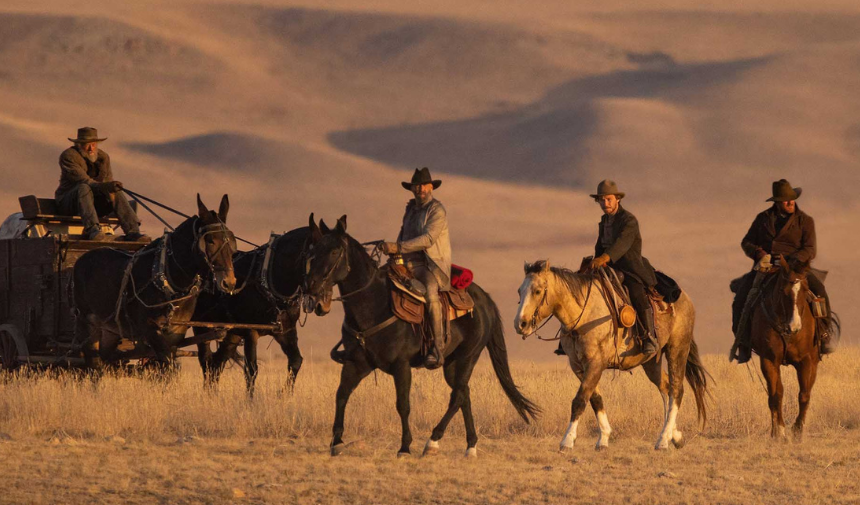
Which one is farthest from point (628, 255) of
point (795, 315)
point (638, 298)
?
point (795, 315)

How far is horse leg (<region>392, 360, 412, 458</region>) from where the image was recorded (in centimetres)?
1164

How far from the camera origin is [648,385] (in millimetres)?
18484

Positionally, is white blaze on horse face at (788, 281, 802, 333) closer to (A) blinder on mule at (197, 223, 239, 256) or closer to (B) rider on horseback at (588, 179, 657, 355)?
(B) rider on horseback at (588, 179, 657, 355)

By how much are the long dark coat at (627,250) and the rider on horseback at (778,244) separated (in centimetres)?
161

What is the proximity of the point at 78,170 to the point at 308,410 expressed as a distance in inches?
203

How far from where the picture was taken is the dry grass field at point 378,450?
983 centimetres

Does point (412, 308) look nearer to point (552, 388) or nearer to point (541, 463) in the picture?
point (541, 463)

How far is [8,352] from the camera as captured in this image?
55.8 feet

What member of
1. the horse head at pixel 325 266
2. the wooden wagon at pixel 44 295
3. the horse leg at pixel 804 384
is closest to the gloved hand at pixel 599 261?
the horse head at pixel 325 266

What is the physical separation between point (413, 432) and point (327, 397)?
6.14 feet

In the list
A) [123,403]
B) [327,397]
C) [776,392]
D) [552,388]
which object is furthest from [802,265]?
[123,403]

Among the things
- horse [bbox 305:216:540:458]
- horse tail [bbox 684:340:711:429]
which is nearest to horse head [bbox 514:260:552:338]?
horse [bbox 305:216:540:458]

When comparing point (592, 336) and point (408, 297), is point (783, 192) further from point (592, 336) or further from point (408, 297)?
point (408, 297)

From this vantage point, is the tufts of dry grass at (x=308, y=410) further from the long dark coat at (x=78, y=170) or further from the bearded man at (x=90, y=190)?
the long dark coat at (x=78, y=170)
